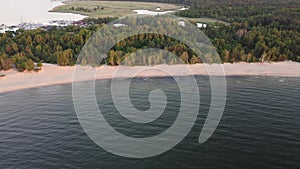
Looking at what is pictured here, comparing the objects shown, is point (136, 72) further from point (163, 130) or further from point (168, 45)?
point (163, 130)

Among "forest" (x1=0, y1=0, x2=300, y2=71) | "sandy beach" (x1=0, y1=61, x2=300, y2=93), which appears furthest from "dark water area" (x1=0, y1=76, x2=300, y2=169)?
"forest" (x1=0, y1=0, x2=300, y2=71)

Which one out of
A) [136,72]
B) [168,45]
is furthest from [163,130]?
[168,45]

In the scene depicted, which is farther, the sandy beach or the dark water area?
the sandy beach

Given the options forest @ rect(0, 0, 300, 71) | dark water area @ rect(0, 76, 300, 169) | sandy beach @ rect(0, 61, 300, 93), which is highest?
forest @ rect(0, 0, 300, 71)

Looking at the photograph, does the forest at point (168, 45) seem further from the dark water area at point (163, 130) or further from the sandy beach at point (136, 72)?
the dark water area at point (163, 130)

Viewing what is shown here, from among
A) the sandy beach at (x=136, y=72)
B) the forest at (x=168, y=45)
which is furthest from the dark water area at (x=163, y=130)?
the forest at (x=168, y=45)

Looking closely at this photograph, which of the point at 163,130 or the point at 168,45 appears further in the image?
the point at 168,45

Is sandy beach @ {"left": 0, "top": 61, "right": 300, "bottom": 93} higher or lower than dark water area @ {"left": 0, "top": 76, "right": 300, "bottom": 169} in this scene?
higher

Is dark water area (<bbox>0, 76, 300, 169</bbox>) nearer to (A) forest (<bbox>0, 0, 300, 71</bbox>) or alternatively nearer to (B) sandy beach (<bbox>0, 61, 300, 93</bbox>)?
(B) sandy beach (<bbox>0, 61, 300, 93</bbox>)
